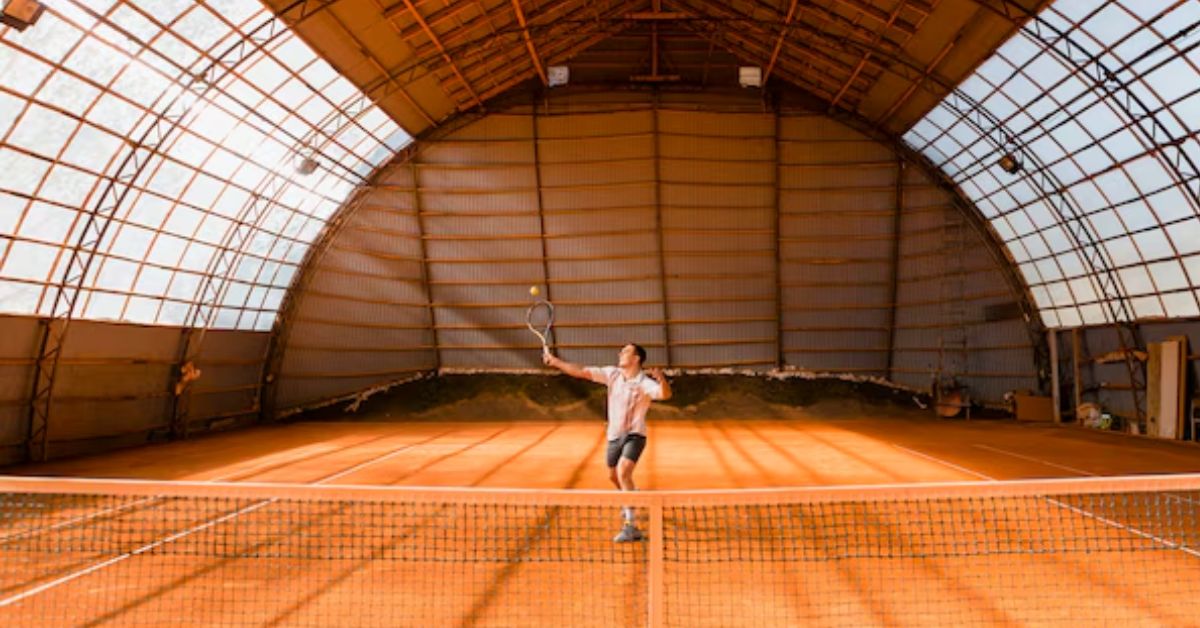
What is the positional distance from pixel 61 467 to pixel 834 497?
21185 millimetres

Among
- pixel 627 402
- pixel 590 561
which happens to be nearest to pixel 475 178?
pixel 627 402

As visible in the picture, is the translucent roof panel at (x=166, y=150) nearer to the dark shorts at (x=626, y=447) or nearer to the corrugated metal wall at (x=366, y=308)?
the corrugated metal wall at (x=366, y=308)

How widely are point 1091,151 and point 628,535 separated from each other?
23.6m

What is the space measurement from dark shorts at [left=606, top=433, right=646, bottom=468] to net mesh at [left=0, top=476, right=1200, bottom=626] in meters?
1.06

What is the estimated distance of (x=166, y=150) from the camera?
2214 centimetres

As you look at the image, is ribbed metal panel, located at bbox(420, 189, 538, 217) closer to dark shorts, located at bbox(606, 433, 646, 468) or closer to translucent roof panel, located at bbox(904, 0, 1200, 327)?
translucent roof panel, located at bbox(904, 0, 1200, 327)

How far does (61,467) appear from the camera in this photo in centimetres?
1927

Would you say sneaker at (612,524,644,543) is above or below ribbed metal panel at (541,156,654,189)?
below

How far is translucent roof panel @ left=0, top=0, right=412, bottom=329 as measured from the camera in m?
18.1

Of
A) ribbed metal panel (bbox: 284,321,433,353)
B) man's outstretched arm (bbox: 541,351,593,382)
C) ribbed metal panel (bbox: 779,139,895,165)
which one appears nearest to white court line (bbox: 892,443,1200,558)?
man's outstretched arm (bbox: 541,351,593,382)

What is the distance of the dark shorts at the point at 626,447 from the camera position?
891cm

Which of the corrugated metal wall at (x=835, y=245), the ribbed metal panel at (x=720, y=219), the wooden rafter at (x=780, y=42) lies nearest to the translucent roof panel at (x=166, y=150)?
the ribbed metal panel at (x=720, y=219)

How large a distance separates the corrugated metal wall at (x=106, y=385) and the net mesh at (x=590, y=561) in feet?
35.4

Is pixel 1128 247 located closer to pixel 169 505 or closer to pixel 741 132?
pixel 741 132
